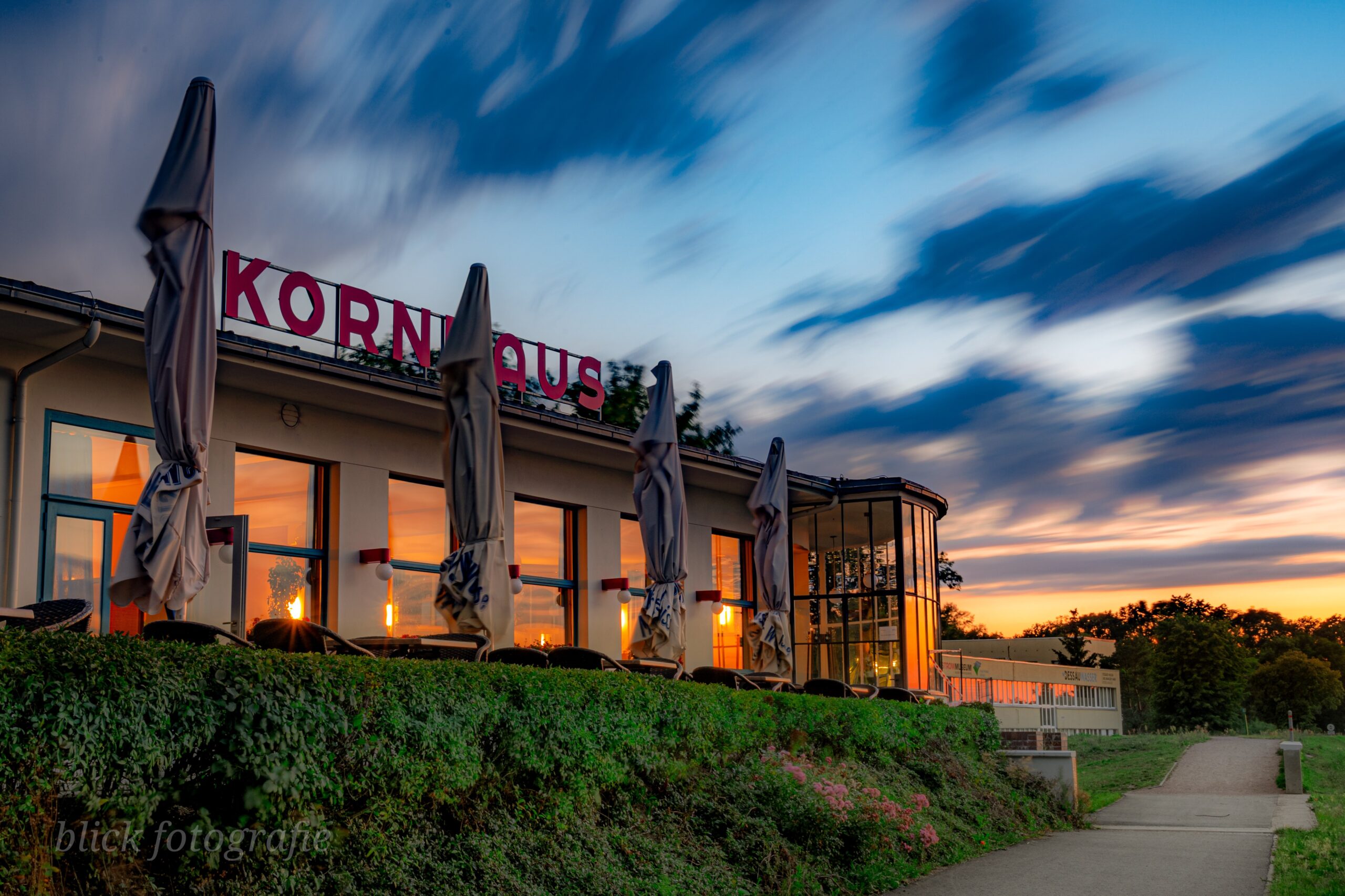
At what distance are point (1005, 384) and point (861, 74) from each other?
66.2 ft

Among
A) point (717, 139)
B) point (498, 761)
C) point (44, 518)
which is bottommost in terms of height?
point (498, 761)

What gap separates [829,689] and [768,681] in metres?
0.92

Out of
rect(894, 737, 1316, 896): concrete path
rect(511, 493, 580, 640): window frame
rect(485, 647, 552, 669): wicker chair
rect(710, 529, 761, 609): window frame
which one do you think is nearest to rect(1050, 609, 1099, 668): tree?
rect(710, 529, 761, 609): window frame

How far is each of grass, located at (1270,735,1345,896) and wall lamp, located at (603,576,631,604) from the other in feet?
33.8

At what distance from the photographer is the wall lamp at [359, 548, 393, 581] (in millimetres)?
15094

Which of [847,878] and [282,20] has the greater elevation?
[282,20]

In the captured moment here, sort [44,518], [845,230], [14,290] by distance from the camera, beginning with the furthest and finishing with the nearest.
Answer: [845,230], [44,518], [14,290]

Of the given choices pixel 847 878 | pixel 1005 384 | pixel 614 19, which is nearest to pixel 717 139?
pixel 614 19

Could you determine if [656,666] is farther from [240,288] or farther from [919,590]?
[919,590]

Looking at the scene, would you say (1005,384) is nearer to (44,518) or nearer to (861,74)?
(861,74)

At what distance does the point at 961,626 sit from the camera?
9644 cm

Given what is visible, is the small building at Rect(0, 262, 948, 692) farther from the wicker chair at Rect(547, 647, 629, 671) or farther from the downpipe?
the wicker chair at Rect(547, 647, 629, 671)

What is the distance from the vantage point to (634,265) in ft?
90.3

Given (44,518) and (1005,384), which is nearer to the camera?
(44,518)
